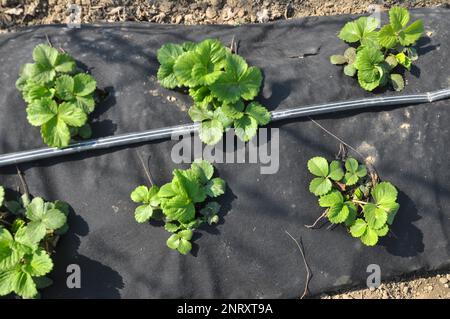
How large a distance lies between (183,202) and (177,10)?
165 centimetres

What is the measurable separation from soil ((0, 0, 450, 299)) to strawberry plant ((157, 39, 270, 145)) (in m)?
0.92

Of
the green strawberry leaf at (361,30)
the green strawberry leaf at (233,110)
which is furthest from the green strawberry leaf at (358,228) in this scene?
the green strawberry leaf at (361,30)

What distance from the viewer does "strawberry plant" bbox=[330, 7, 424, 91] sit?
7.79 feet

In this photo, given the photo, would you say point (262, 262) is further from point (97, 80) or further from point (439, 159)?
point (97, 80)

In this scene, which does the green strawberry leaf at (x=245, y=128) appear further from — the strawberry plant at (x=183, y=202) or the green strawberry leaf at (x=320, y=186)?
the green strawberry leaf at (x=320, y=186)

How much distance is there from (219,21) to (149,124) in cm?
124

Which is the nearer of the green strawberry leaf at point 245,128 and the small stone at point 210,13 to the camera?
the green strawberry leaf at point 245,128

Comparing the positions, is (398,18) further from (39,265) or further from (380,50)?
(39,265)

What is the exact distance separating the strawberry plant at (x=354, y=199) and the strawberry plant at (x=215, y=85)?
1.41 feet

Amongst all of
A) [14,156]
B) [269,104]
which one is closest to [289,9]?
[269,104]

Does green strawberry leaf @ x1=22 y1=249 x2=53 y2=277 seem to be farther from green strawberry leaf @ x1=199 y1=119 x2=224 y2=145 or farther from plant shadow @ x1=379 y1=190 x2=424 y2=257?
plant shadow @ x1=379 y1=190 x2=424 y2=257

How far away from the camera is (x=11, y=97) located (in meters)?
2.22

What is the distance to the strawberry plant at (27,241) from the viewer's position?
198cm

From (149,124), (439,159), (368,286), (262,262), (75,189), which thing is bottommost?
(368,286)
